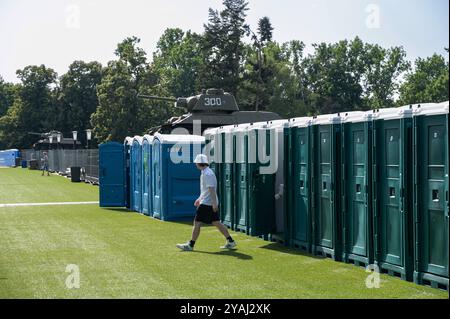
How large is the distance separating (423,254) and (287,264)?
257 centimetres

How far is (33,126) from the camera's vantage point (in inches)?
3802

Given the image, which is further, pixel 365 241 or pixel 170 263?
pixel 170 263

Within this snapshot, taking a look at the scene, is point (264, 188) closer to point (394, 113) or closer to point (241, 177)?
point (241, 177)

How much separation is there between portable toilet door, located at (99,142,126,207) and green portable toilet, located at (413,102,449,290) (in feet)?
49.4

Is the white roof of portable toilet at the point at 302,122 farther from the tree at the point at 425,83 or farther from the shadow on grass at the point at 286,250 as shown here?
the tree at the point at 425,83

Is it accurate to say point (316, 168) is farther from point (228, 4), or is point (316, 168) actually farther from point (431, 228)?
point (228, 4)

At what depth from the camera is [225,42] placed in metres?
74.9

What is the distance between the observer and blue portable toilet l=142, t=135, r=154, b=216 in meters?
20.4

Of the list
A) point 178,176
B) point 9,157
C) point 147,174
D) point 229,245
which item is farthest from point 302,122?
point 9,157

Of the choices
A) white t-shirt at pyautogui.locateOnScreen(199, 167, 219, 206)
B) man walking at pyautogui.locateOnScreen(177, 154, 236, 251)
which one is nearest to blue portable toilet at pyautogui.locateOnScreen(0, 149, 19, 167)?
man walking at pyautogui.locateOnScreen(177, 154, 236, 251)

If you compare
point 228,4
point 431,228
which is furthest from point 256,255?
point 228,4

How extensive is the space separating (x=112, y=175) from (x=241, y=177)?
887 cm
